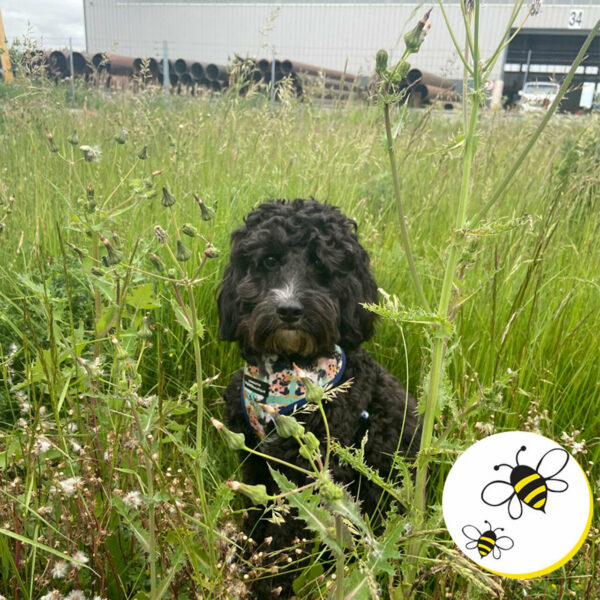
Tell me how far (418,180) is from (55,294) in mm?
3439

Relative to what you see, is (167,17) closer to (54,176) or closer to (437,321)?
(54,176)

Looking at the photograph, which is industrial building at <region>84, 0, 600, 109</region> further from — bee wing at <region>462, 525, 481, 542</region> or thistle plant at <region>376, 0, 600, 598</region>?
bee wing at <region>462, 525, 481, 542</region>

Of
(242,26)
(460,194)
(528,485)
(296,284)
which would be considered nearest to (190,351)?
(296,284)

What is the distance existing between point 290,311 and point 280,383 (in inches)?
13.6

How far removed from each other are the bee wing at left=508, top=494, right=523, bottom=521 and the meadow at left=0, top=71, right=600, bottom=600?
143 mm

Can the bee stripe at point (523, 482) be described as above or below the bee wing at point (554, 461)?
below

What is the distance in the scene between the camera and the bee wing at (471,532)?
1.05 m

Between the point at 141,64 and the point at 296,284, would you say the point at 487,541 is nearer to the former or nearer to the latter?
the point at 296,284

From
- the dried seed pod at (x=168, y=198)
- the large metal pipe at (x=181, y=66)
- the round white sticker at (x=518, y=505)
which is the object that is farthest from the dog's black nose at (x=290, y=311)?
the large metal pipe at (x=181, y=66)

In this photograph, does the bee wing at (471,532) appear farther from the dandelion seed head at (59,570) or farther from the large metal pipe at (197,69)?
the large metal pipe at (197,69)

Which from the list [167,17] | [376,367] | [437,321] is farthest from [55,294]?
[167,17]

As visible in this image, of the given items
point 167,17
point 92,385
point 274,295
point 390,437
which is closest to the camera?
point 92,385

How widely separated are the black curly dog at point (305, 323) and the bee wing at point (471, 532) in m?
1.26

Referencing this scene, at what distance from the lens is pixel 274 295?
237 cm
